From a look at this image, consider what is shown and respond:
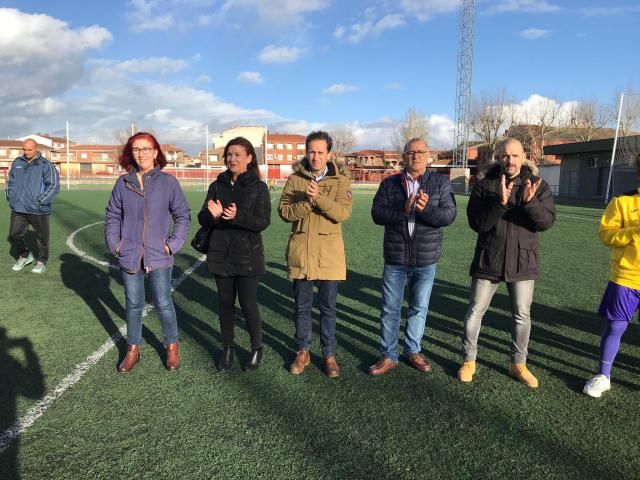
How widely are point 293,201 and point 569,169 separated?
39.8 metres

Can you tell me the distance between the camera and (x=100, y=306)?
5.45 metres

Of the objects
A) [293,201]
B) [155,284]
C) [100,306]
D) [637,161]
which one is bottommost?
[100,306]

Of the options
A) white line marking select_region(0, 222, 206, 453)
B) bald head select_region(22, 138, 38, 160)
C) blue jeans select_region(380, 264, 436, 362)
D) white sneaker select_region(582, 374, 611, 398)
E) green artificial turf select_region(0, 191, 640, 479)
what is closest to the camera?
green artificial turf select_region(0, 191, 640, 479)

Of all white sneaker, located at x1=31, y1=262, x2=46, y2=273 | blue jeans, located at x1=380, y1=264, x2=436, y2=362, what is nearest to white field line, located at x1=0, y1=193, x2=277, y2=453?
blue jeans, located at x1=380, y1=264, x2=436, y2=362

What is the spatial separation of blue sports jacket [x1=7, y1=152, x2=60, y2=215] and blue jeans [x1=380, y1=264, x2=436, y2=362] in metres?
5.74

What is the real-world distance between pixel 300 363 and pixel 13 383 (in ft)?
7.12

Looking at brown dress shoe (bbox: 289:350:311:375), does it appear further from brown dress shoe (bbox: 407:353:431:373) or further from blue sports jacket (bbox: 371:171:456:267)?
blue sports jacket (bbox: 371:171:456:267)

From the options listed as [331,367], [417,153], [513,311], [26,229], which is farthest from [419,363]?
[26,229]

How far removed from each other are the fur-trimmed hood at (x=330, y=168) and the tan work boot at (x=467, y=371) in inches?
70.3

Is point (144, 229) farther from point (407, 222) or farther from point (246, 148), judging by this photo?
point (407, 222)

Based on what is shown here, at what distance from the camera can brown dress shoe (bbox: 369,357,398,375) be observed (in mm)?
3599

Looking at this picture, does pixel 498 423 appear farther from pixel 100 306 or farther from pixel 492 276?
pixel 100 306

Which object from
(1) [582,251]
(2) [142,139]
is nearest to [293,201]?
(2) [142,139]

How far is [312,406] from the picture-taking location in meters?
3.08
